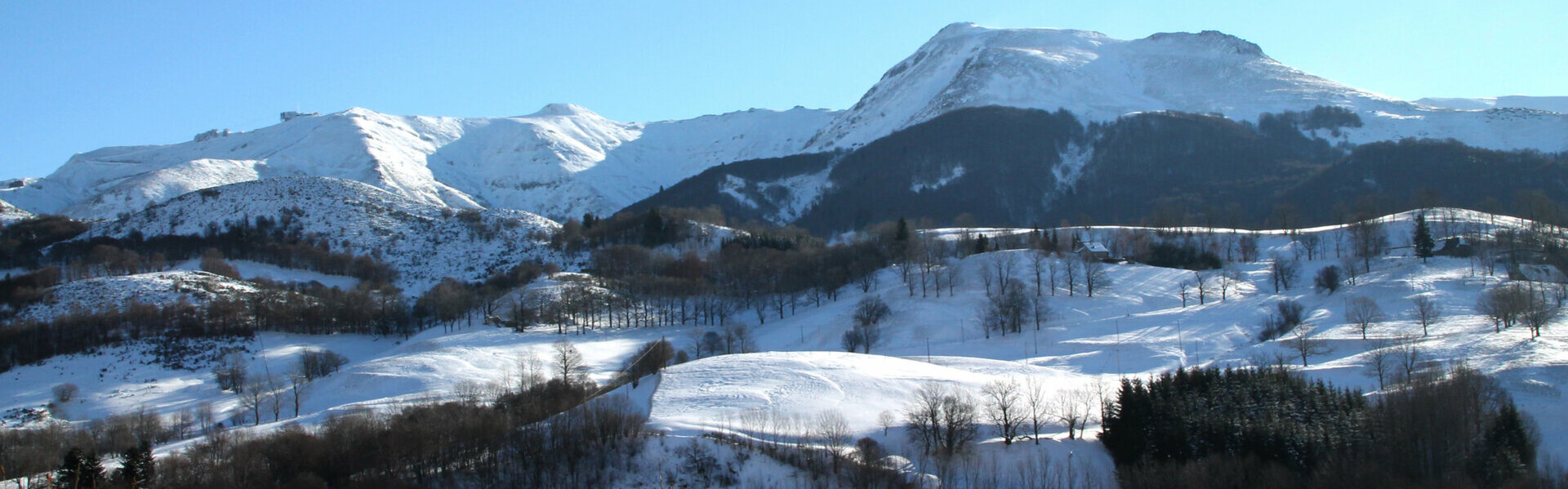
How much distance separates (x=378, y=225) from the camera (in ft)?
537

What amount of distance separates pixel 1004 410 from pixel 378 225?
463ft

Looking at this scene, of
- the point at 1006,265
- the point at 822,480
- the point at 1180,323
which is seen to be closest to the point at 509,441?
the point at 822,480

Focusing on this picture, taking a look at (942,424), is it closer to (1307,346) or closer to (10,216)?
(1307,346)

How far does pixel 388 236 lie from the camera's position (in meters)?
158

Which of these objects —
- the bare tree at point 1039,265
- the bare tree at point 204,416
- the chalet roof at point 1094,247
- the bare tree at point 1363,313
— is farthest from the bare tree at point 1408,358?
the bare tree at point 204,416

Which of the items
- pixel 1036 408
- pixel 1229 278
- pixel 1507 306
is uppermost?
pixel 1229 278

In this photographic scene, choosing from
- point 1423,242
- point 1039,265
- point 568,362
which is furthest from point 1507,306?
point 568,362

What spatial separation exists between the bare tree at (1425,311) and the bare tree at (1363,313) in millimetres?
2529

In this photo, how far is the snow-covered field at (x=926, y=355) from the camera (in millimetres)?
55594

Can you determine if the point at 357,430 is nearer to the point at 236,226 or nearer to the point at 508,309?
the point at 508,309

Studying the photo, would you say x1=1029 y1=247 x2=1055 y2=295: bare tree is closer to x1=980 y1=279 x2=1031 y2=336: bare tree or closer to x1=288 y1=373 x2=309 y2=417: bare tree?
x1=980 y1=279 x2=1031 y2=336: bare tree

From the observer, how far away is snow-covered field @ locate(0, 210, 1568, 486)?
5559 centimetres

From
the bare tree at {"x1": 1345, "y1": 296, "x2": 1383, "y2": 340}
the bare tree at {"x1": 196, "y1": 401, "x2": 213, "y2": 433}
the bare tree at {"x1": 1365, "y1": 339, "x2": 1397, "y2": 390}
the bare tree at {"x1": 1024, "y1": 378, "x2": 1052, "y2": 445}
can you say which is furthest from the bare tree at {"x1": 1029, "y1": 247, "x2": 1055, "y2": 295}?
the bare tree at {"x1": 196, "y1": 401, "x2": 213, "y2": 433}

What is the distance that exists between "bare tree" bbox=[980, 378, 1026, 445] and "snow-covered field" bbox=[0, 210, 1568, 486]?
166cm
